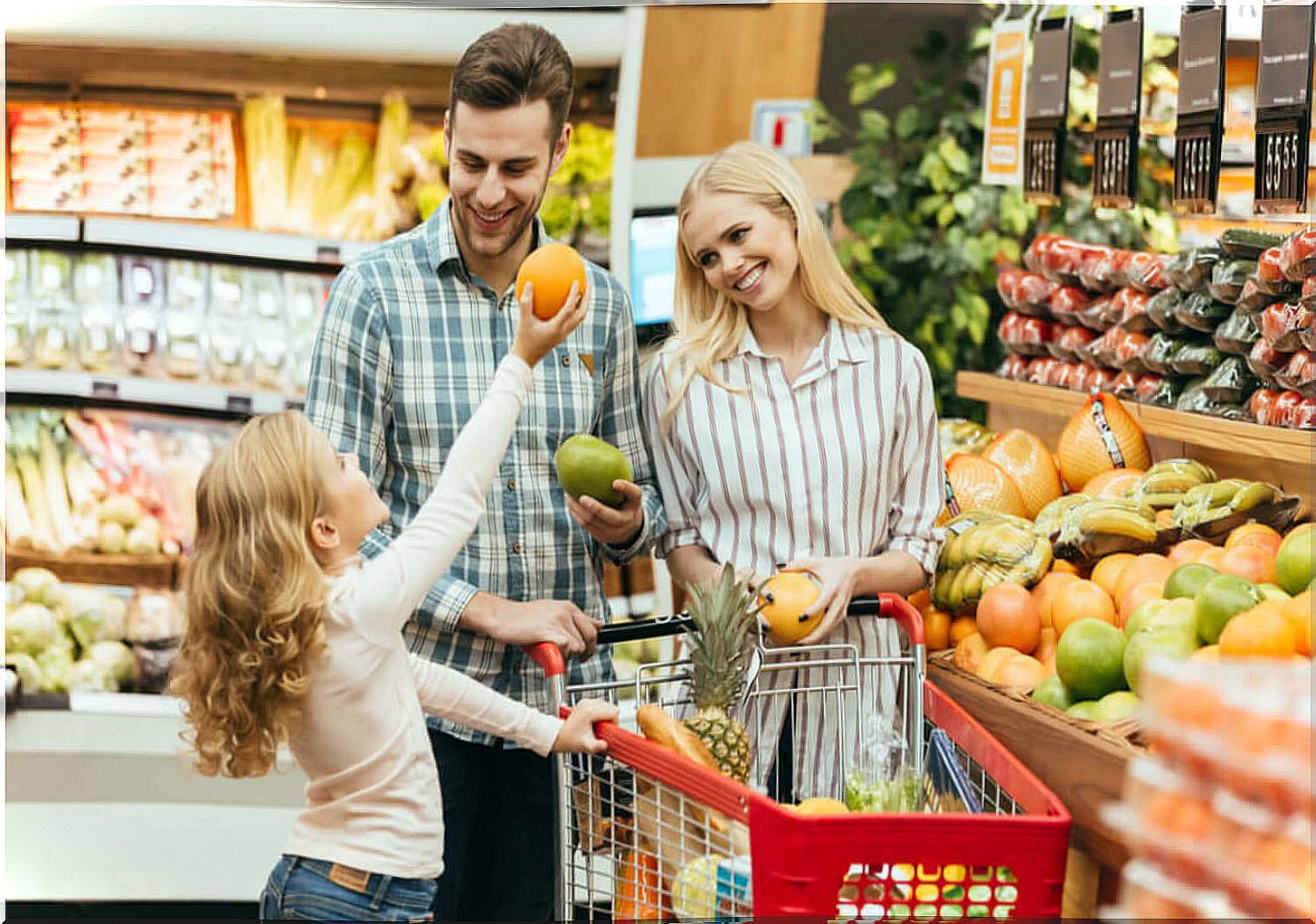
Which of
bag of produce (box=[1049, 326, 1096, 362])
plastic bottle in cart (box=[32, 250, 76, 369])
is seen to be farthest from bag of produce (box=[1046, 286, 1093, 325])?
plastic bottle in cart (box=[32, 250, 76, 369])

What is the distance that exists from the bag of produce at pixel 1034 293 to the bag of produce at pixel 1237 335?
2.39ft

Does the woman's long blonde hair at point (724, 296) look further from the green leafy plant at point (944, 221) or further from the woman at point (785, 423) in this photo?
the green leafy plant at point (944, 221)


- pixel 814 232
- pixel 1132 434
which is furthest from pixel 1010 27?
pixel 814 232

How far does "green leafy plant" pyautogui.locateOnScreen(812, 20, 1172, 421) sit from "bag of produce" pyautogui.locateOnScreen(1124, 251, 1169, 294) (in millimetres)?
1543

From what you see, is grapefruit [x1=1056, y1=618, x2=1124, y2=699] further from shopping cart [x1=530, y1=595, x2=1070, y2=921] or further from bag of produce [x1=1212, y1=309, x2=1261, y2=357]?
bag of produce [x1=1212, y1=309, x2=1261, y2=357]

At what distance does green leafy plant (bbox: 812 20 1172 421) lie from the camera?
5086mm

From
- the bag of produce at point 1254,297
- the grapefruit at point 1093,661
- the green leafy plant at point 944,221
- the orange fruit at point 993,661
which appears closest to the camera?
the grapefruit at point 1093,661

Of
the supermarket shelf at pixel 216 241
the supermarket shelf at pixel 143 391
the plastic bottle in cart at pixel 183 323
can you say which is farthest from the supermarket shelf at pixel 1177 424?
the plastic bottle in cart at pixel 183 323

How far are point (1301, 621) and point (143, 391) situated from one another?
310 cm

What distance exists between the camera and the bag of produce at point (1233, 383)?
304 centimetres

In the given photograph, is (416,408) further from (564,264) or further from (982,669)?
(982,669)

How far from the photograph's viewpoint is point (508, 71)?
2201 mm

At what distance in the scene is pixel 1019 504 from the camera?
3127mm

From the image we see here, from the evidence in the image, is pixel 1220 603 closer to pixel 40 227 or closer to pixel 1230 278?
pixel 1230 278
